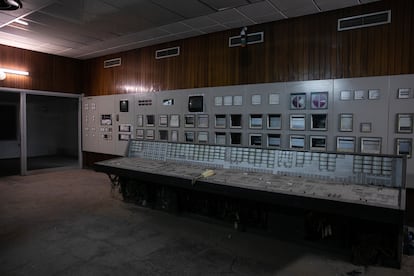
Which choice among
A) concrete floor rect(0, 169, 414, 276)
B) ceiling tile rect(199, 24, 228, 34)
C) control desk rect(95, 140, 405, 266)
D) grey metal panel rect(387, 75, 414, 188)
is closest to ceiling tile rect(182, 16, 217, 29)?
ceiling tile rect(199, 24, 228, 34)

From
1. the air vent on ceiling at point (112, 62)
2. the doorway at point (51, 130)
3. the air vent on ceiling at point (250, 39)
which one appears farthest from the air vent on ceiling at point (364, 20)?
the doorway at point (51, 130)

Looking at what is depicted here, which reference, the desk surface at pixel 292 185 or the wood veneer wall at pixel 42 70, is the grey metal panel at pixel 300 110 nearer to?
the desk surface at pixel 292 185

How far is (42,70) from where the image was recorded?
710cm

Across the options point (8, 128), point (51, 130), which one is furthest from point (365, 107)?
point (8, 128)

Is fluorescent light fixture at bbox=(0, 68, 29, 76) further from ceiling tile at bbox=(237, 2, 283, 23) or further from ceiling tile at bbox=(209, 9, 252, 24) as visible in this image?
ceiling tile at bbox=(237, 2, 283, 23)

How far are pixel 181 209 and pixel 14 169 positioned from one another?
20.3 ft

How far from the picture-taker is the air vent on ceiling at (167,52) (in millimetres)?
5895

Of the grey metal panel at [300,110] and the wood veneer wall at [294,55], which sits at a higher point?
the wood veneer wall at [294,55]

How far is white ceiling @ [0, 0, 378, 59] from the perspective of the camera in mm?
4051

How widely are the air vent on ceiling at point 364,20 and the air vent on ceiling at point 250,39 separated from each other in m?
1.25

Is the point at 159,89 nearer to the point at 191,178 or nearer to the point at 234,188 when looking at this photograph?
the point at 191,178

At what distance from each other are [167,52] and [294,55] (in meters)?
2.79

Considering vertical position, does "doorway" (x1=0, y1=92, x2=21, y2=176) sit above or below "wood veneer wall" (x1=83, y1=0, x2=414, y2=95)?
below

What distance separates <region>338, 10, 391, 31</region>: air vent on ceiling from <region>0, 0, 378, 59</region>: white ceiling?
7.9 inches
